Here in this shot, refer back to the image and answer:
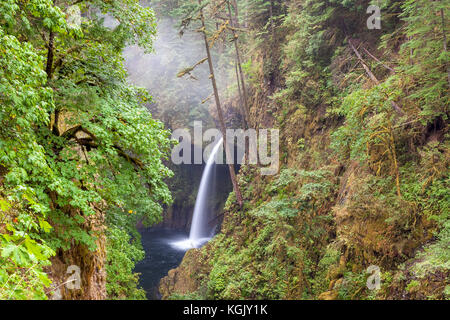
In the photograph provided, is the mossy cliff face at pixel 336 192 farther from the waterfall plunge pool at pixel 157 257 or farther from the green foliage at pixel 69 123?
the green foliage at pixel 69 123

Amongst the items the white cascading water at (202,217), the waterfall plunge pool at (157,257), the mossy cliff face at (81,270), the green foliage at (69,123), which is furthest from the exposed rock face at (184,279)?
the green foliage at (69,123)

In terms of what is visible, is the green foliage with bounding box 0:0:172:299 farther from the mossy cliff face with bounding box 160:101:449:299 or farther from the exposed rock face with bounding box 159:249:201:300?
the exposed rock face with bounding box 159:249:201:300

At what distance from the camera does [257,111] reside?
1717 centimetres

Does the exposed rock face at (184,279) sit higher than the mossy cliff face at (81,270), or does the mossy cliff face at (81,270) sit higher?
the mossy cliff face at (81,270)

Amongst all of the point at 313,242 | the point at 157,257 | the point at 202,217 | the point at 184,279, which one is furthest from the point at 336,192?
the point at 157,257

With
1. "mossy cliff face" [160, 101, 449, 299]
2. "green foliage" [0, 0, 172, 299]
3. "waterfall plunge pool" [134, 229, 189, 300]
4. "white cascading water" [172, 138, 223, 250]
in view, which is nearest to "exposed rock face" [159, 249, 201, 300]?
"mossy cliff face" [160, 101, 449, 299]

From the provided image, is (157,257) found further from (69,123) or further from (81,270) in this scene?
(69,123)

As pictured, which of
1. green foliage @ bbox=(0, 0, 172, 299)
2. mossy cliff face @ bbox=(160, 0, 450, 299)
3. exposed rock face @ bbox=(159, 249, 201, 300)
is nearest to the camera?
green foliage @ bbox=(0, 0, 172, 299)
